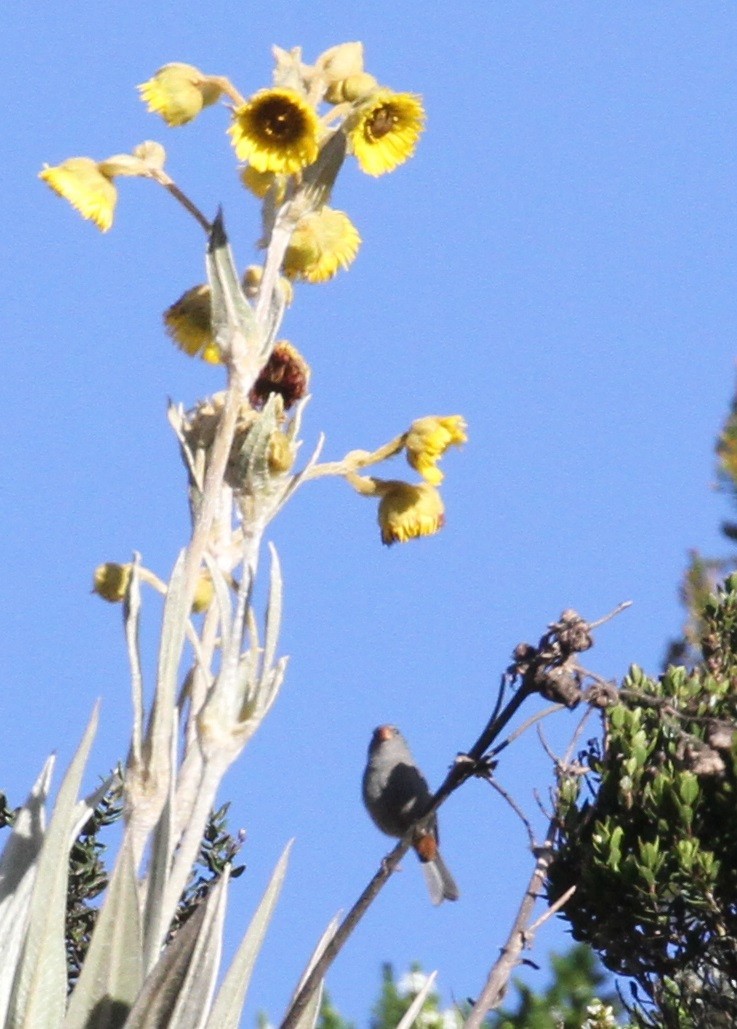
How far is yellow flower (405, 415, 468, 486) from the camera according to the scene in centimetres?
321

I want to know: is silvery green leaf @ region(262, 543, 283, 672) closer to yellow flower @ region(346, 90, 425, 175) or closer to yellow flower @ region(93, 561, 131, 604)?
yellow flower @ region(93, 561, 131, 604)

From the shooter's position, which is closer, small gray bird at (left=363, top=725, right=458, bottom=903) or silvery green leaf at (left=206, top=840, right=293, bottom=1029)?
silvery green leaf at (left=206, top=840, right=293, bottom=1029)

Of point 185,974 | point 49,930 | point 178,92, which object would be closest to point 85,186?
point 178,92

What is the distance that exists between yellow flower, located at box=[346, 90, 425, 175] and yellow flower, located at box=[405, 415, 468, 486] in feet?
1.71

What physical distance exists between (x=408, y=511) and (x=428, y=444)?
156 millimetres

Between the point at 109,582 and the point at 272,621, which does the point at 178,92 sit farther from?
the point at 272,621

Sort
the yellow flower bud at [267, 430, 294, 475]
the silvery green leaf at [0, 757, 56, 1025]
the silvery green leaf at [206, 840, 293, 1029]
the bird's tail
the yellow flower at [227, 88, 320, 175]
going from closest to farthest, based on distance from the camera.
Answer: the silvery green leaf at [206, 840, 293, 1029] → the silvery green leaf at [0, 757, 56, 1025] → the yellow flower bud at [267, 430, 294, 475] → the yellow flower at [227, 88, 320, 175] → the bird's tail

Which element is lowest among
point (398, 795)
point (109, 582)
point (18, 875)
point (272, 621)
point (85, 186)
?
point (18, 875)

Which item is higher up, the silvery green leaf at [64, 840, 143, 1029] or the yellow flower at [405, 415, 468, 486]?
the yellow flower at [405, 415, 468, 486]

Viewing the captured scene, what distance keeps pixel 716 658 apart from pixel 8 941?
1.97 metres

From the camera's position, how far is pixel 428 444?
322 centimetres

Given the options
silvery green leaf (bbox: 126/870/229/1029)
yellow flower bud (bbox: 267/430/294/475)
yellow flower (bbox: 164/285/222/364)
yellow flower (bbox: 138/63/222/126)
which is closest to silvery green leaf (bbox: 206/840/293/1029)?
silvery green leaf (bbox: 126/870/229/1029)

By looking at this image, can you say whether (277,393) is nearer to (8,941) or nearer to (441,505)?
(441,505)

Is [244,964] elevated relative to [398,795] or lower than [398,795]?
lower
